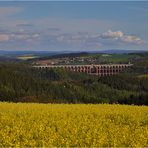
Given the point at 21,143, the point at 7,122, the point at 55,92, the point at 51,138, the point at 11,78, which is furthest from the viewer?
the point at 11,78

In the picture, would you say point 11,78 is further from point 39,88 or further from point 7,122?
point 7,122

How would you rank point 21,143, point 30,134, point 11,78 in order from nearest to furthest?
1. point 21,143
2. point 30,134
3. point 11,78

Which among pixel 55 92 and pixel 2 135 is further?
pixel 55 92

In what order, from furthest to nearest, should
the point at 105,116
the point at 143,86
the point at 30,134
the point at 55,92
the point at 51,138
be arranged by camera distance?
the point at 143,86 < the point at 55,92 < the point at 105,116 < the point at 30,134 < the point at 51,138

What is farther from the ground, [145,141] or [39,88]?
[145,141]

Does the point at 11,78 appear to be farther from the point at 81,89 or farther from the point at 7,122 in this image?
the point at 7,122

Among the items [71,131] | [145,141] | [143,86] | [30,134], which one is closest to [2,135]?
[30,134]

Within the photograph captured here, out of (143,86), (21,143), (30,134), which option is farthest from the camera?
(143,86)

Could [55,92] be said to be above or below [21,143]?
below

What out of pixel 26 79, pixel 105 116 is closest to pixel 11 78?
pixel 26 79
